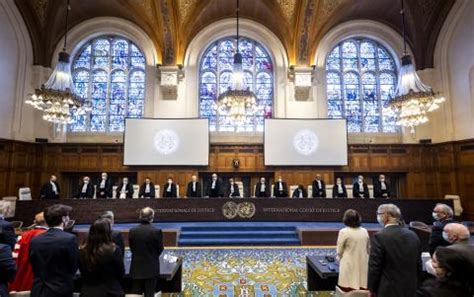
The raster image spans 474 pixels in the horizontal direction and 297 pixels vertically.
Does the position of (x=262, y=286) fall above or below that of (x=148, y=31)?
below

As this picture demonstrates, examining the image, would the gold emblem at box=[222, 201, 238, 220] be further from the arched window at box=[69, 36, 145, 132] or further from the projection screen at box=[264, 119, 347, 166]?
the arched window at box=[69, 36, 145, 132]

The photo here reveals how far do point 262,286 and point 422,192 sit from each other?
880 centimetres

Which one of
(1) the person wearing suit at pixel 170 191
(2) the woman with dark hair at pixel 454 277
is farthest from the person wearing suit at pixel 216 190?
(2) the woman with dark hair at pixel 454 277

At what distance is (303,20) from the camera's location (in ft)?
31.8

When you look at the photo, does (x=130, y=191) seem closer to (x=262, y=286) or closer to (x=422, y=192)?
(x=262, y=286)

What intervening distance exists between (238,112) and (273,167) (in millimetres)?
3766

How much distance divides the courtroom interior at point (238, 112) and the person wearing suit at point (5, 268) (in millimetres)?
4722

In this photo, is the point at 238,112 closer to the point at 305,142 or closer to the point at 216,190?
the point at 216,190

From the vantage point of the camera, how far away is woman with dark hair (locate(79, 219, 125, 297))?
6.07ft

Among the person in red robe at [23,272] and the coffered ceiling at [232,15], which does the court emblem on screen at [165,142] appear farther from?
the person in red robe at [23,272]

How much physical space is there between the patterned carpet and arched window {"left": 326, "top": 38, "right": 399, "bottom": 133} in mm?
6636

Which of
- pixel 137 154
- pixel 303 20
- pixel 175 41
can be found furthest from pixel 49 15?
pixel 303 20

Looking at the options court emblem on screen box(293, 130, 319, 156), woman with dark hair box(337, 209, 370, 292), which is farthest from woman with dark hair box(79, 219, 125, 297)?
court emblem on screen box(293, 130, 319, 156)

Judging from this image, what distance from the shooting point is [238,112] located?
680 cm
